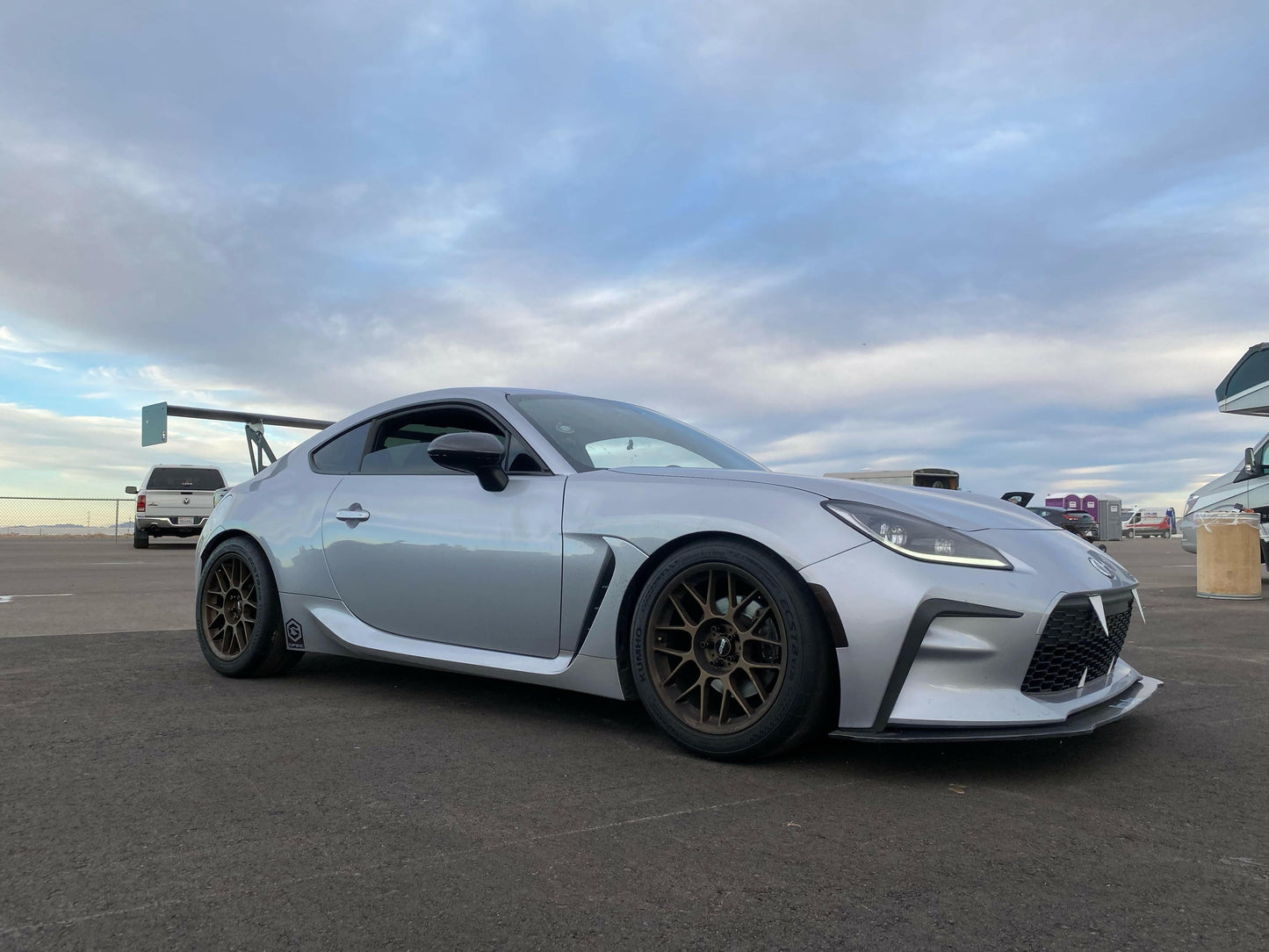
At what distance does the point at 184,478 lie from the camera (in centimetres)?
2142

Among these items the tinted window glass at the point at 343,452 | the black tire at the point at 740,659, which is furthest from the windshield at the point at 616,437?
the tinted window glass at the point at 343,452

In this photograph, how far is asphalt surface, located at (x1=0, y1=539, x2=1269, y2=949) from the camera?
185 cm

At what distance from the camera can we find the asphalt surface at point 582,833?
1853mm

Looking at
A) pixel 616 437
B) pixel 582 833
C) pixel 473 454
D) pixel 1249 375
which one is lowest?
pixel 582 833

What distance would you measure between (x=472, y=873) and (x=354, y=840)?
0.38 m

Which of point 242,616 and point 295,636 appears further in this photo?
point 242,616

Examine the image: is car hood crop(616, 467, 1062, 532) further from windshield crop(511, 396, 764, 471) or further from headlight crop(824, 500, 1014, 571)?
windshield crop(511, 396, 764, 471)

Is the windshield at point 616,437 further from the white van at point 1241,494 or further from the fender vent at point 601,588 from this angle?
the white van at point 1241,494

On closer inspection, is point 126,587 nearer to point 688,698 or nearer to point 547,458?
point 547,458

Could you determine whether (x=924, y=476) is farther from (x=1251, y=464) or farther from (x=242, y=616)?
(x=242, y=616)

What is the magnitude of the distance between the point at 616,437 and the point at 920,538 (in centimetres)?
150

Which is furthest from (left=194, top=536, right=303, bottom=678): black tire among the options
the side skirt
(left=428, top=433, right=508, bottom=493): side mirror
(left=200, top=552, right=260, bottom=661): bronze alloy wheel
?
(left=428, top=433, right=508, bottom=493): side mirror

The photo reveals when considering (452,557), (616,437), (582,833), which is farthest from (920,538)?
(452,557)

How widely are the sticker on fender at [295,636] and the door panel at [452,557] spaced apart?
35 cm
